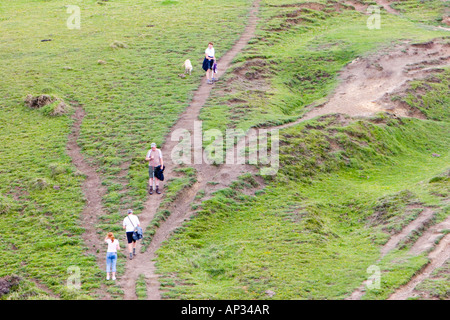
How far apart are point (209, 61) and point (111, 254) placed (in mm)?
23371

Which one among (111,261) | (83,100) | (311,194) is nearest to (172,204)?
(111,261)

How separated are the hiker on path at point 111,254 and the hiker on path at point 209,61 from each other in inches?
855

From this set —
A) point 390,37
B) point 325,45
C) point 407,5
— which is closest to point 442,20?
point 407,5

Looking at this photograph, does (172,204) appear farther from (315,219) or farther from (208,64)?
(208,64)

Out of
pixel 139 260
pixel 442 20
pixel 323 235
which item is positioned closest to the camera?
pixel 139 260

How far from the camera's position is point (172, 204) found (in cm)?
2988

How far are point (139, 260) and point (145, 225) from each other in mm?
2998

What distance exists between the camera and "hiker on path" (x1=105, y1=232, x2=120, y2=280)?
2308 centimetres

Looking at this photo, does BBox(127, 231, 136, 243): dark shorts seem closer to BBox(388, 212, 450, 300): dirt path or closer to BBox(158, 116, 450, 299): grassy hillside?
BBox(158, 116, 450, 299): grassy hillside

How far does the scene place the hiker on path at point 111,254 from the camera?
2308cm

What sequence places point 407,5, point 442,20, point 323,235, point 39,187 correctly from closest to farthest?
point 323,235, point 39,187, point 442,20, point 407,5

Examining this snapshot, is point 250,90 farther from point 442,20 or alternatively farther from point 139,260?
point 442,20

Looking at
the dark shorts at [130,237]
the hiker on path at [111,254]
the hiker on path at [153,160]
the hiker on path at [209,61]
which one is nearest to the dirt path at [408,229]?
the dark shorts at [130,237]

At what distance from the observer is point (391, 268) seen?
23672mm
